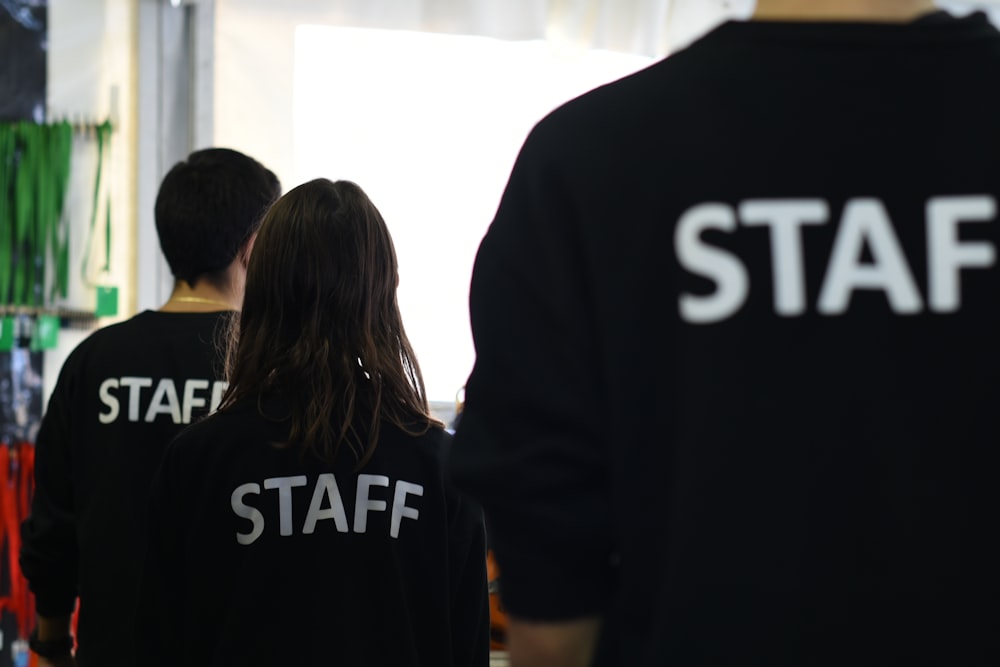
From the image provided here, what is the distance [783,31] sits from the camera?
0.73 meters

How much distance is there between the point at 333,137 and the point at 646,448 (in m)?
2.57

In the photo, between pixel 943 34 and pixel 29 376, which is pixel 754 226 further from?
pixel 29 376

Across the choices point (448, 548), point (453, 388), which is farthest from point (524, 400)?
point (453, 388)

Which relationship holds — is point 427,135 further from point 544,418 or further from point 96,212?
point 544,418

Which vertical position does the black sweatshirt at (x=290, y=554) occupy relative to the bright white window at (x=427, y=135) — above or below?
below

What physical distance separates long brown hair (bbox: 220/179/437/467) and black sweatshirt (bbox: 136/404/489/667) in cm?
3

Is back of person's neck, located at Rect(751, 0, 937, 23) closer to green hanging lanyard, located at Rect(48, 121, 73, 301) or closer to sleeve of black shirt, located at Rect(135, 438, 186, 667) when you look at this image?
sleeve of black shirt, located at Rect(135, 438, 186, 667)

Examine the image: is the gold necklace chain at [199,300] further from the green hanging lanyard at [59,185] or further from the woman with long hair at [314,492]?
the green hanging lanyard at [59,185]

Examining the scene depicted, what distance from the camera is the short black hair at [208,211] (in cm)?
189

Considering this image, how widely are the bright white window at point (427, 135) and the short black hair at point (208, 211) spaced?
3.84ft

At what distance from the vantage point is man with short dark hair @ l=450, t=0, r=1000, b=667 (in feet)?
2.27

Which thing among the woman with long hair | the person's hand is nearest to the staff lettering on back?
the woman with long hair

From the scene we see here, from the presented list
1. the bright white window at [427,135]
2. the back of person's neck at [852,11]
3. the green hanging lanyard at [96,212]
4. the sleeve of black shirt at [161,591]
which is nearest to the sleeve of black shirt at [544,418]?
the back of person's neck at [852,11]

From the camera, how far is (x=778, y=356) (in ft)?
2.30
